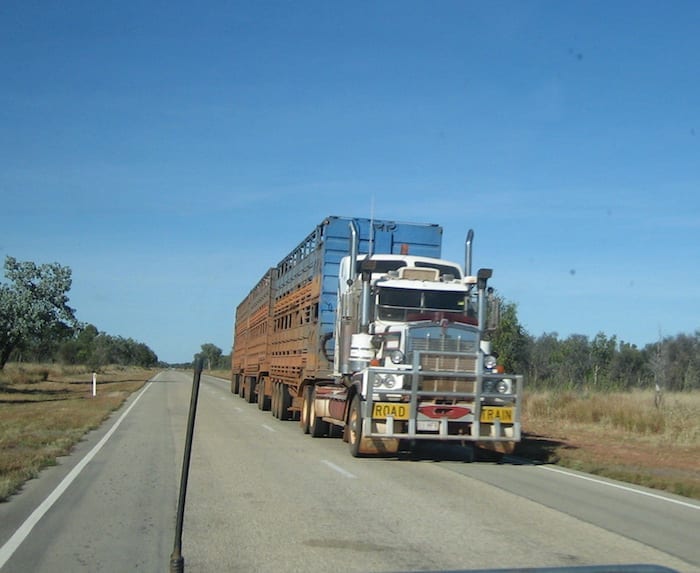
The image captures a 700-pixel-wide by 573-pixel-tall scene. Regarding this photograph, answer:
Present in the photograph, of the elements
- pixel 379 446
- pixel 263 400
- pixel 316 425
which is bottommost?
pixel 379 446

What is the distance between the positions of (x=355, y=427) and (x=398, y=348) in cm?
170

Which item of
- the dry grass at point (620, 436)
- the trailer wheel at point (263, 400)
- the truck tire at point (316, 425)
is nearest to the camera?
the dry grass at point (620, 436)

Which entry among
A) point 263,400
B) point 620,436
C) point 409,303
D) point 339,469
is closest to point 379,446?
point 339,469

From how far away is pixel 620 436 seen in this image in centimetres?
2377

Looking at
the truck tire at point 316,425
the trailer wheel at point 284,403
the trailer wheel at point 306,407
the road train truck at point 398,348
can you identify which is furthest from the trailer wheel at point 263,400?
the truck tire at point 316,425

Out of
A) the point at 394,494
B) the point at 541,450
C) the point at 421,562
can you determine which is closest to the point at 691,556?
the point at 421,562

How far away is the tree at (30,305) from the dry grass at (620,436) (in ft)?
93.4

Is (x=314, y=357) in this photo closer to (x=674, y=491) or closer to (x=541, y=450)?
(x=541, y=450)

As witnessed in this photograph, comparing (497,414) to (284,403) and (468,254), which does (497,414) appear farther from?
(284,403)

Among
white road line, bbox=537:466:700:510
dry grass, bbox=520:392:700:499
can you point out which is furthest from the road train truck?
dry grass, bbox=520:392:700:499

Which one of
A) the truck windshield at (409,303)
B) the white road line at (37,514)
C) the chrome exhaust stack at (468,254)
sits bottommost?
the white road line at (37,514)

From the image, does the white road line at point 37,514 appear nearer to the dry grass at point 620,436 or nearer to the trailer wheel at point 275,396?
the dry grass at point 620,436

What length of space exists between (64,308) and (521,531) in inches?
1876

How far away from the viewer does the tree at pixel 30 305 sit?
47.8 metres
